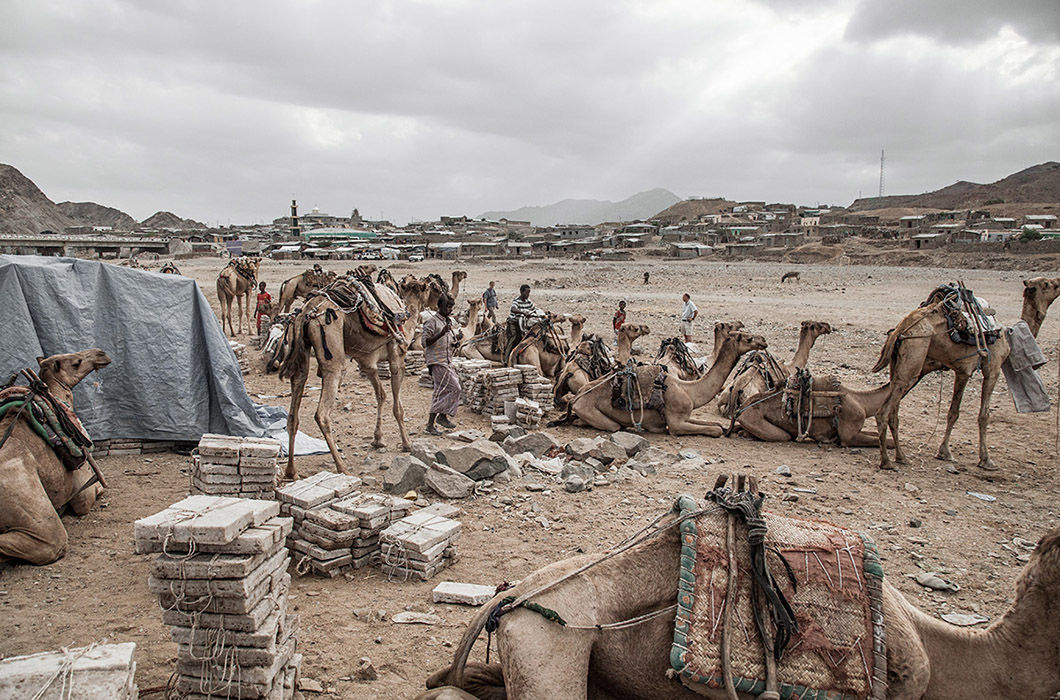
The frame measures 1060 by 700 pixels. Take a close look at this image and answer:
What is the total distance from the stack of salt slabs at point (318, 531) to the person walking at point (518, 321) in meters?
7.12

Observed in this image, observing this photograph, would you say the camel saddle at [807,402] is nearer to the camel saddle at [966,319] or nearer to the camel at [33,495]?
the camel saddle at [966,319]

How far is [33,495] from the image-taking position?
5.35 meters

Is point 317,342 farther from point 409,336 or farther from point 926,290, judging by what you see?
point 926,290

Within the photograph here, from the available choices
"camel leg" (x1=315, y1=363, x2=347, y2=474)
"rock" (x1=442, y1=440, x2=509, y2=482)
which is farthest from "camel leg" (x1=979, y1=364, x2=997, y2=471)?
"camel leg" (x1=315, y1=363, x2=347, y2=474)

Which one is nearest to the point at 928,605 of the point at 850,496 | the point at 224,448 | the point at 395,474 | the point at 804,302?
the point at 850,496

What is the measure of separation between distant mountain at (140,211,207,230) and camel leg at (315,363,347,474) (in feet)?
427

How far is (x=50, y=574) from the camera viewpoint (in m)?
5.21

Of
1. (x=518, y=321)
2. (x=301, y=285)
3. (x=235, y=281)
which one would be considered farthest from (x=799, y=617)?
(x=235, y=281)

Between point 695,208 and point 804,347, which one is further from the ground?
point 695,208

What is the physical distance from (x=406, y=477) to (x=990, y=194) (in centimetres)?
12466

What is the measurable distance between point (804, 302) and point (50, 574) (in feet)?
87.5

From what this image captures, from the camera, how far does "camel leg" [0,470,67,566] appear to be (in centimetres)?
517

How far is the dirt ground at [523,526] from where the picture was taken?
442 cm

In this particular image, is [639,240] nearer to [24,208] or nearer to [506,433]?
[506,433]
